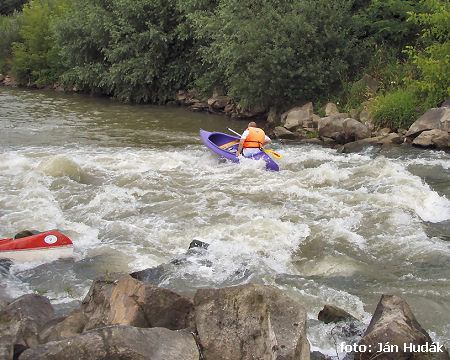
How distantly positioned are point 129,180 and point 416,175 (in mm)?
5414

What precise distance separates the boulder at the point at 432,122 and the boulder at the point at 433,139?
0.48 feet

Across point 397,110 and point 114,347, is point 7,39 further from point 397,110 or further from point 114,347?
point 114,347

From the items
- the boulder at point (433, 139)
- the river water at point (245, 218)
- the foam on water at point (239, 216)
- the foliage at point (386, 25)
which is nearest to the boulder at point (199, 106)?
the river water at point (245, 218)

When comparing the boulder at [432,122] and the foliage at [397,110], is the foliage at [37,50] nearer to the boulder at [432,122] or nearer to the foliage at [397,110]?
the foliage at [397,110]

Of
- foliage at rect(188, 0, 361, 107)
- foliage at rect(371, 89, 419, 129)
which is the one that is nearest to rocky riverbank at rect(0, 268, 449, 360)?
foliage at rect(371, 89, 419, 129)

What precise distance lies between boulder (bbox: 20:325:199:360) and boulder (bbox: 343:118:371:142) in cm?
1030

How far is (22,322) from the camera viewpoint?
4574 millimetres

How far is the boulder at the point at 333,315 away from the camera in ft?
17.2

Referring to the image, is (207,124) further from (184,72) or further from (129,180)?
(129,180)

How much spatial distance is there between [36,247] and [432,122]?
9302mm

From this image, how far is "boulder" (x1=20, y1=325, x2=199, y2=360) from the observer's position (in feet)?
12.1

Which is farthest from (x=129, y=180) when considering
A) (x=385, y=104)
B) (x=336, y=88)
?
(x=336, y=88)

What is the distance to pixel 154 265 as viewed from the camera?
6895 millimetres

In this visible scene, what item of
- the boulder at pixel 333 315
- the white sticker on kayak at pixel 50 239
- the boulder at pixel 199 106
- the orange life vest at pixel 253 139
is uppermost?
the orange life vest at pixel 253 139
